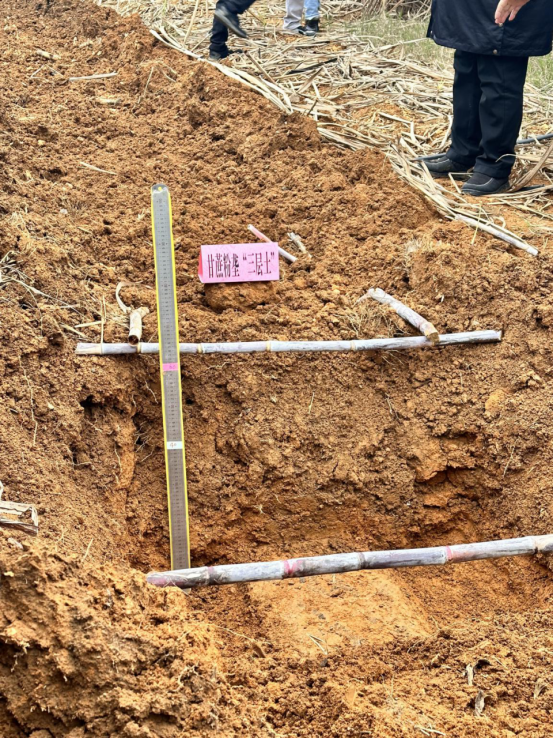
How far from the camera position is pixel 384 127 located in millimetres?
5938

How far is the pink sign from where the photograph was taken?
3938mm

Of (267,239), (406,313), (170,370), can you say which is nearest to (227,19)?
(267,239)

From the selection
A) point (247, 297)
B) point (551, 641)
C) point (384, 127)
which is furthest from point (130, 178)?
point (551, 641)

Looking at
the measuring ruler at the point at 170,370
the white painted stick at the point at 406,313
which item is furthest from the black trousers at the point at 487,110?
the measuring ruler at the point at 170,370

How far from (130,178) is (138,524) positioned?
260cm

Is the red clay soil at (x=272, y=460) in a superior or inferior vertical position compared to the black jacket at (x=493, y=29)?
inferior

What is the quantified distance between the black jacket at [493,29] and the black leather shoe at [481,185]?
2.70 feet

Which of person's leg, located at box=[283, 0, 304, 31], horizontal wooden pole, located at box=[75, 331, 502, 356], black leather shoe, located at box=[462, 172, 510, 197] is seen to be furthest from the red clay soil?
person's leg, located at box=[283, 0, 304, 31]

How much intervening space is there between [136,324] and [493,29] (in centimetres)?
284

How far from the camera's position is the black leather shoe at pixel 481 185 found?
16.8 ft

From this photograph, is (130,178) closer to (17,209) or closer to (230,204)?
(230,204)

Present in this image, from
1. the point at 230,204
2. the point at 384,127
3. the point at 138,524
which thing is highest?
the point at 384,127

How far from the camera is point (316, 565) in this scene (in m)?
2.58

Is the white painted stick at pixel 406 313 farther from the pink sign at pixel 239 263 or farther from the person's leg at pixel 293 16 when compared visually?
the person's leg at pixel 293 16
